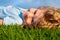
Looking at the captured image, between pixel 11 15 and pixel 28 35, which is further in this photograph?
pixel 11 15

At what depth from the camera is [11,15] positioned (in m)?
2.47

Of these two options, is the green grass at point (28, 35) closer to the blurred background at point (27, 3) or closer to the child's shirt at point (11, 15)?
the child's shirt at point (11, 15)

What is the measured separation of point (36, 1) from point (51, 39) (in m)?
1.15

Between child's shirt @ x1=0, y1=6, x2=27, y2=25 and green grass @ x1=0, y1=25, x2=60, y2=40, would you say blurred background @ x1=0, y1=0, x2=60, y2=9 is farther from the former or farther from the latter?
green grass @ x1=0, y1=25, x2=60, y2=40

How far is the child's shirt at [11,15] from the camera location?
2.39m

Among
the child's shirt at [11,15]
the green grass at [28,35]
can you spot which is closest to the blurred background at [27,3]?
the child's shirt at [11,15]

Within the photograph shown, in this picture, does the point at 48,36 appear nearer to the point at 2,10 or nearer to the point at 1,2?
the point at 2,10

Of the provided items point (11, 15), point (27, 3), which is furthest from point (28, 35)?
point (27, 3)

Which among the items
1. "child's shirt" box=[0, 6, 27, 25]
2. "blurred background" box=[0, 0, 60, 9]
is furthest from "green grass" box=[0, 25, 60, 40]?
"blurred background" box=[0, 0, 60, 9]

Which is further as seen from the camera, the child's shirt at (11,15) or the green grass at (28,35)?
the child's shirt at (11,15)

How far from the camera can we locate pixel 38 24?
7.20 ft

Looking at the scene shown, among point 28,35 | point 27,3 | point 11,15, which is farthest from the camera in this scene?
point 27,3

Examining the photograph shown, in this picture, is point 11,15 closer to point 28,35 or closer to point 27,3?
point 27,3

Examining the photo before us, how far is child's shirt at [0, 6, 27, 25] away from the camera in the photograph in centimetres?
239
